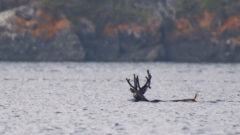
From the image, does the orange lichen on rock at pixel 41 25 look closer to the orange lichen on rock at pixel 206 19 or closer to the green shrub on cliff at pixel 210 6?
the green shrub on cliff at pixel 210 6

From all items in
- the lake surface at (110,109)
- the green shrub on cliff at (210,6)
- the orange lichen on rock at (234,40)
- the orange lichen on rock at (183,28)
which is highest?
the green shrub on cliff at (210,6)

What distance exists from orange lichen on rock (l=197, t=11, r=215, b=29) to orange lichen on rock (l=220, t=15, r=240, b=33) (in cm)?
321

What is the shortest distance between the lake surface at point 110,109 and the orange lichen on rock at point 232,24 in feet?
185

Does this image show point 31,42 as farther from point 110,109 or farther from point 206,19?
point 110,109

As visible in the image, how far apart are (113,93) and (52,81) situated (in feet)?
56.7

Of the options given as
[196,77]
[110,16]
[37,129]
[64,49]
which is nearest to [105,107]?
[37,129]

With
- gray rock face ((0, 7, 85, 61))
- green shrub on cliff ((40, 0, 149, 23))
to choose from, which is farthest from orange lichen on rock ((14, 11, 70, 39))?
green shrub on cliff ((40, 0, 149, 23))

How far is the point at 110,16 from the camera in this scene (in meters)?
126

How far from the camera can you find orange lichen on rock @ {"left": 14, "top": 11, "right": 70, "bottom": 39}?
387ft

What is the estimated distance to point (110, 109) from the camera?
3909 cm

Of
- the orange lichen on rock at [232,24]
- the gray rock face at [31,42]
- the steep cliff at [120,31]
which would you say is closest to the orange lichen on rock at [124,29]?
the steep cliff at [120,31]

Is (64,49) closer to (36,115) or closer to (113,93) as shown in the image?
(113,93)

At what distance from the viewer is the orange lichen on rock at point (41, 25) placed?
118000 millimetres

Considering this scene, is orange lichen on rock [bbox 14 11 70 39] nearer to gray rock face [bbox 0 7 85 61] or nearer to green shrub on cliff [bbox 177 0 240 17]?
gray rock face [bbox 0 7 85 61]
